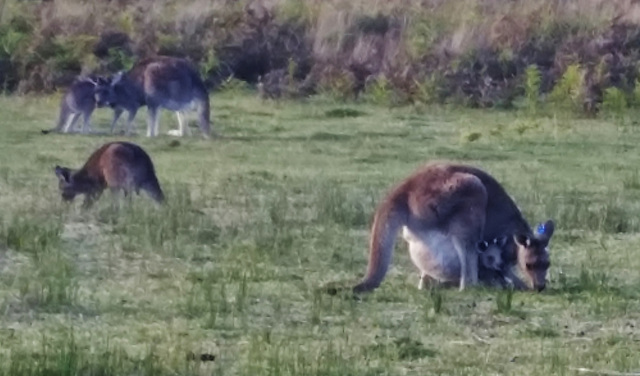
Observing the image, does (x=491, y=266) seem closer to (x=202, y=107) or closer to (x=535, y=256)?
(x=535, y=256)

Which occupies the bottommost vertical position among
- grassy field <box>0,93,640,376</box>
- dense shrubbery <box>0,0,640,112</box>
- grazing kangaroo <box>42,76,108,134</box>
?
grassy field <box>0,93,640,376</box>

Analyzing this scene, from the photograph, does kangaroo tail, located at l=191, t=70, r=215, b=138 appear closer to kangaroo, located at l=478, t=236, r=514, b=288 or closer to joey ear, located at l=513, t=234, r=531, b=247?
kangaroo, located at l=478, t=236, r=514, b=288

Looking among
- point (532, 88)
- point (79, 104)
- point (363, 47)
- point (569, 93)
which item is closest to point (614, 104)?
point (569, 93)

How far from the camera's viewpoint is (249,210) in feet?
35.8

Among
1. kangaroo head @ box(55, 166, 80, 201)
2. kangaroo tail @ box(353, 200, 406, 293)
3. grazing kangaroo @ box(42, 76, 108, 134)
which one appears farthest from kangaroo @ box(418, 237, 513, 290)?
grazing kangaroo @ box(42, 76, 108, 134)

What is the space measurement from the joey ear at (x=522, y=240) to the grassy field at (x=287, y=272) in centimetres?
24

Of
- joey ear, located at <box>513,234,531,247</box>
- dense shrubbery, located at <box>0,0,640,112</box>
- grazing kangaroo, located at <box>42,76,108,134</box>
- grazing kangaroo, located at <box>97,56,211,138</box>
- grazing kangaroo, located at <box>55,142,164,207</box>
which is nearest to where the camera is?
joey ear, located at <box>513,234,531,247</box>

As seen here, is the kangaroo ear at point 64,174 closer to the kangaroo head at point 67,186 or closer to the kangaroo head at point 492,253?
the kangaroo head at point 67,186

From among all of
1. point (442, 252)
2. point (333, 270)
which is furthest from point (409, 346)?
point (333, 270)

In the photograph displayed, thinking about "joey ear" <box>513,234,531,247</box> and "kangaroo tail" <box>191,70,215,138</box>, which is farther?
"kangaroo tail" <box>191,70,215,138</box>

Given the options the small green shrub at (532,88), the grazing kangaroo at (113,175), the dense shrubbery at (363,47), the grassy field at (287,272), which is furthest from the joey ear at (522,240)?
the dense shrubbery at (363,47)

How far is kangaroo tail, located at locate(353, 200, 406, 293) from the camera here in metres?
7.73

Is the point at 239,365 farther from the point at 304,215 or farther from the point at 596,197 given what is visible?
the point at 596,197

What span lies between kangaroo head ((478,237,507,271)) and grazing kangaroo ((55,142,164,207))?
11.5 ft
